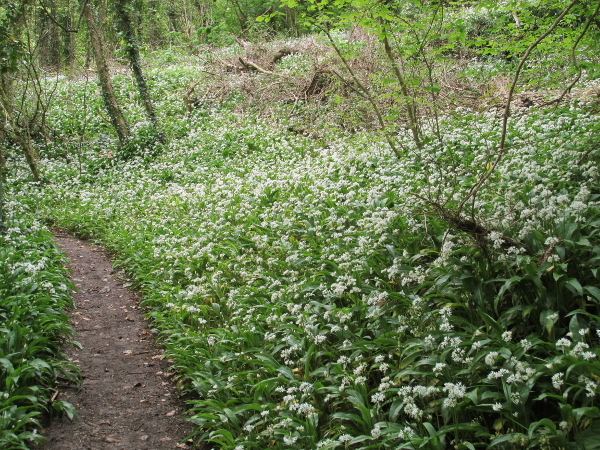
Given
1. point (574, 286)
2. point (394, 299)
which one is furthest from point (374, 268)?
point (574, 286)

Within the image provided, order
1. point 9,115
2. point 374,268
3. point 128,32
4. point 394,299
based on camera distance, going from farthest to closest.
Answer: point 128,32
point 9,115
point 374,268
point 394,299

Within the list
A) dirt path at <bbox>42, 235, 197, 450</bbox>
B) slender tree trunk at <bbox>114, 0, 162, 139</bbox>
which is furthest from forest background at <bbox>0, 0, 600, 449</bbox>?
slender tree trunk at <bbox>114, 0, 162, 139</bbox>

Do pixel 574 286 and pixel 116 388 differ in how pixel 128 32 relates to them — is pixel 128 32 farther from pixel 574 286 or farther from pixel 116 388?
pixel 574 286

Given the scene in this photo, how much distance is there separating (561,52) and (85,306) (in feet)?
27.7

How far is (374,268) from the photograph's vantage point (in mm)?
4969

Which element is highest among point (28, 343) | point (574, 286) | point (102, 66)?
point (102, 66)

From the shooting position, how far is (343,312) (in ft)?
14.5

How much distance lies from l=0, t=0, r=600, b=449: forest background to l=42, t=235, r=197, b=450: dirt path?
20cm

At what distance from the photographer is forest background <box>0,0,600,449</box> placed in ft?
10.8

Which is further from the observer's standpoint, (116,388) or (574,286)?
(116,388)

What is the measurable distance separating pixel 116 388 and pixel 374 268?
305 cm

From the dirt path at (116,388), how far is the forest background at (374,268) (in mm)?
202

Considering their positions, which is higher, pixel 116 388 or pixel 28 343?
pixel 28 343

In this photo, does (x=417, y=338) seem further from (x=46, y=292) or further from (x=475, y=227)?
(x=46, y=292)
